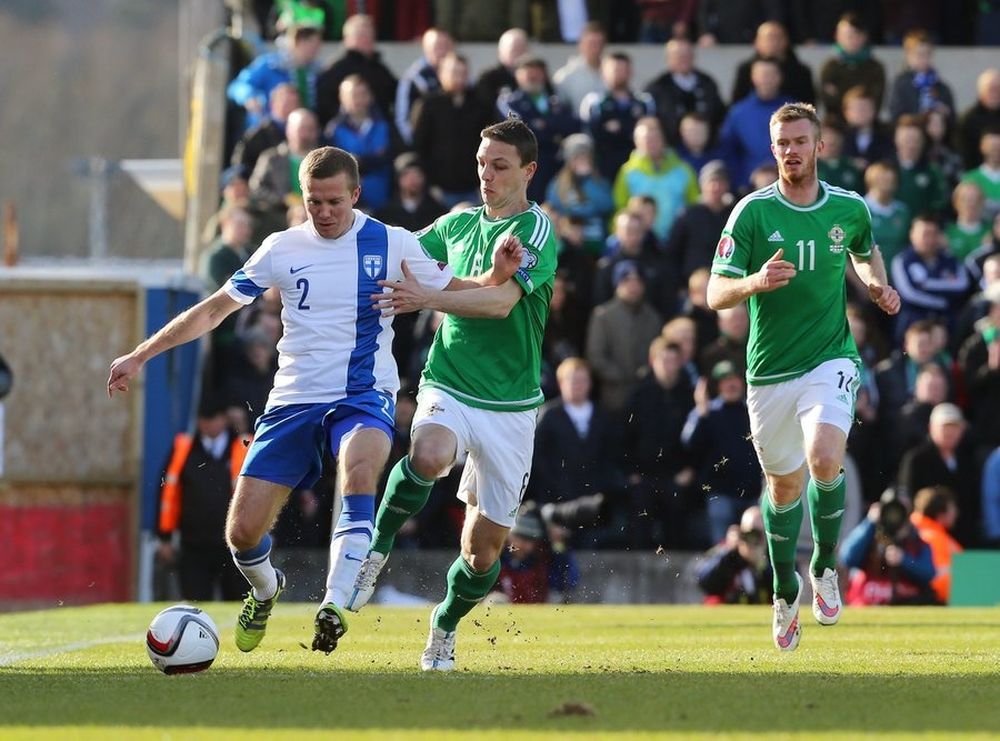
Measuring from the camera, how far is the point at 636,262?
1809 centimetres

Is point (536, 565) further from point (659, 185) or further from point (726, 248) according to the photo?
point (726, 248)

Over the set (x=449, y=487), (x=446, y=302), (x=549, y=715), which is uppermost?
(x=446, y=302)

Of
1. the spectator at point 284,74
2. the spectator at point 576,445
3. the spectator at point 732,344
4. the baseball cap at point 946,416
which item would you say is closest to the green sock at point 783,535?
the spectator at point 576,445

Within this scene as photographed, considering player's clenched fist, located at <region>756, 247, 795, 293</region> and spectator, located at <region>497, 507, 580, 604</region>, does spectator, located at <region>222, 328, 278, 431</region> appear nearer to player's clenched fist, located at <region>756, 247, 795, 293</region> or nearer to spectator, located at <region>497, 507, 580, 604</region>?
spectator, located at <region>497, 507, 580, 604</region>

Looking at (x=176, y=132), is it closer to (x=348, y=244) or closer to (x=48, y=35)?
(x=48, y=35)

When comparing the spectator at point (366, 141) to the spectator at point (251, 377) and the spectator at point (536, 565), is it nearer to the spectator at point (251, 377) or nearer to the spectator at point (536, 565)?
the spectator at point (251, 377)

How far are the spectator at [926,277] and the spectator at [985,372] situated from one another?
0.54 meters

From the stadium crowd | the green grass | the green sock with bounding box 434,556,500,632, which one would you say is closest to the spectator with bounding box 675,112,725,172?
the stadium crowd

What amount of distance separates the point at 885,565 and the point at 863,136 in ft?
15.7

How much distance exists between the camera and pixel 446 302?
9750mm

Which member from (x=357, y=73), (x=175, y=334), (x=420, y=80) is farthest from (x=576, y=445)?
(x=175, y=334)

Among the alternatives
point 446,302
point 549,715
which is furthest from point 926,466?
point 549,715

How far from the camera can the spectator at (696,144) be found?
775 inches

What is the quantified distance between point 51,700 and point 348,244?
99.7 inches
